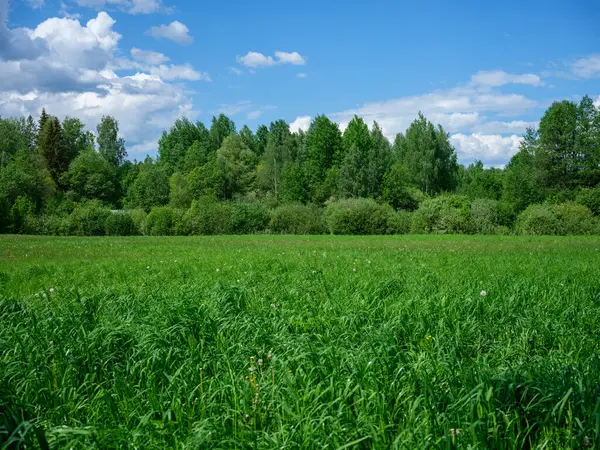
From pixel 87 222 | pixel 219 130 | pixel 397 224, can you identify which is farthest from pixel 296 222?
pixel 219 130

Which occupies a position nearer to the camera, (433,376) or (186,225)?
(433,376)

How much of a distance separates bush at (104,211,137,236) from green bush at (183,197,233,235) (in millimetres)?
5199

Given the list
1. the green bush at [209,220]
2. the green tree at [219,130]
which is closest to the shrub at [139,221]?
the green bush at [209,220]

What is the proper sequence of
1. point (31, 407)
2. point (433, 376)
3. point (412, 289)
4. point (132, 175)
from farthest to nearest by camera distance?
point (132, 175) → point (412, 289) → point (433, 376) → point (31, 407)

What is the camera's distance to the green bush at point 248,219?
4069cm

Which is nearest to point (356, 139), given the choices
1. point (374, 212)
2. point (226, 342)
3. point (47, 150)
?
point (374, 212)

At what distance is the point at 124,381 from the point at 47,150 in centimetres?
8110

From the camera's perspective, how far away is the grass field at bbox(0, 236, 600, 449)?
9.06 feet

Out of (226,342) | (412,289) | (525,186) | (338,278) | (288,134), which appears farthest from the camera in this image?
(288,134)

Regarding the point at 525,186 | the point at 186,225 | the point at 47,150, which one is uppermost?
the point at 47,150

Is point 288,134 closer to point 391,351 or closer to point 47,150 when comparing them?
point 47,150

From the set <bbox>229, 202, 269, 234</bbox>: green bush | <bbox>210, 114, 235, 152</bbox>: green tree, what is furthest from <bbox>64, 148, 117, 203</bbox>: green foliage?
<bbox>229, 202, 269, 234</bbox>: green bush

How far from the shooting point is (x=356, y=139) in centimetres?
7138

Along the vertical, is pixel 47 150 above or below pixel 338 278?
above
